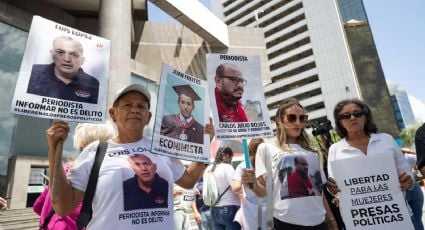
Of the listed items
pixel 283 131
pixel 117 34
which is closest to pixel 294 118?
pixel 283 131

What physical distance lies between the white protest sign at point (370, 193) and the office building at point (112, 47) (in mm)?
12981

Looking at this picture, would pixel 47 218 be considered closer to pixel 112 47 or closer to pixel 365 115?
pixel 365 115

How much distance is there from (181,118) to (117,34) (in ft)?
50.3

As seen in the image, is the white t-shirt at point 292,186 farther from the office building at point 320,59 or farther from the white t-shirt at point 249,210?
the office building at point 320,59

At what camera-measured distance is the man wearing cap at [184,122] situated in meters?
2.38

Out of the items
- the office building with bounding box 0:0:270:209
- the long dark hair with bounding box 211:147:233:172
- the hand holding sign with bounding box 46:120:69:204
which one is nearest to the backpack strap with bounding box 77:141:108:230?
the hand holding sign with bounding box 46:120:69:204

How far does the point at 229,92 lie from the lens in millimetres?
2996

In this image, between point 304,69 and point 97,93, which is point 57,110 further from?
point 304,69

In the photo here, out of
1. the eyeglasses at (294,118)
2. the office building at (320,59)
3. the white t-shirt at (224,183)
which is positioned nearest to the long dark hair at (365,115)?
the eyeglasses at (294,118)

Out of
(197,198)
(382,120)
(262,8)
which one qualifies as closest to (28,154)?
(197,198)

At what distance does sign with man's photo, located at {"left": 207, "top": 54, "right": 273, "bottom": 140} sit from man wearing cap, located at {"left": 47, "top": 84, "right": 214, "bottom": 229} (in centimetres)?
79

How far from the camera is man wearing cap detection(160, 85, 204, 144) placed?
2375mm

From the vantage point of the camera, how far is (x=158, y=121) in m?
2.29

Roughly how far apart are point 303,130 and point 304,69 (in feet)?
225
